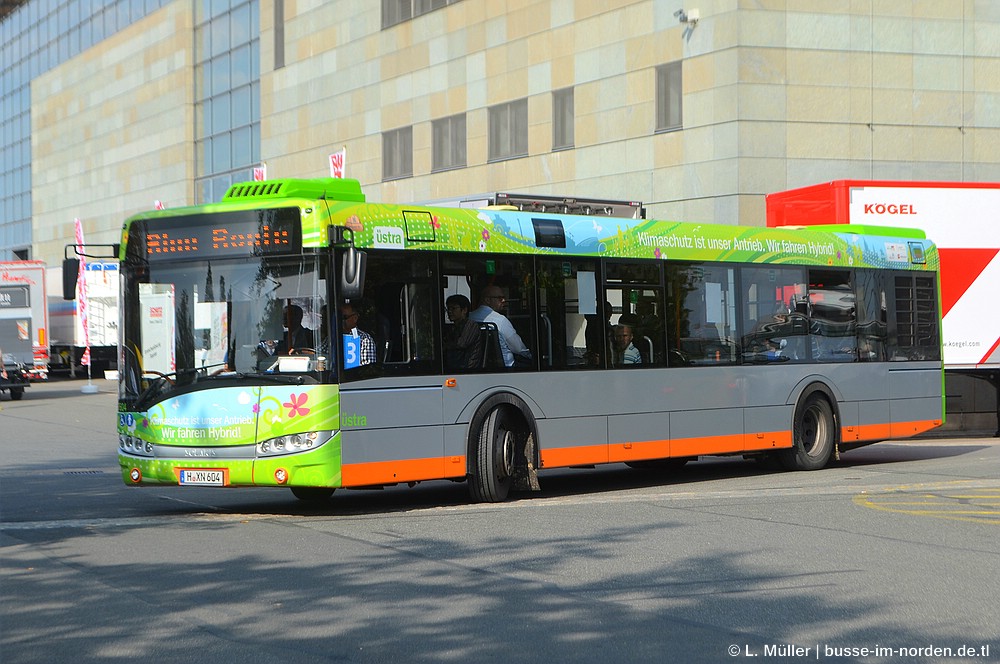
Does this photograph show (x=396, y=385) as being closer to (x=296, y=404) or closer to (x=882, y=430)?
(x=296, y=404)

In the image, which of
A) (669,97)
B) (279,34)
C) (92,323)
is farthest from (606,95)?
(92,323)

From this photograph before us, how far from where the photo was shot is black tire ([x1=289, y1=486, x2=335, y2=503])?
13.6m

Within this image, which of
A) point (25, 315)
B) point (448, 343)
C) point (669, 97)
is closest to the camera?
point (448, 343)

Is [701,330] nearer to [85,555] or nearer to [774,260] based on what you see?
[774,260]

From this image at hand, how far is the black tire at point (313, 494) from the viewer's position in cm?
1362

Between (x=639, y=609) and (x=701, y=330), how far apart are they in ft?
26.6

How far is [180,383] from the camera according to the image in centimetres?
1198

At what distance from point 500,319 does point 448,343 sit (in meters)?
0.76

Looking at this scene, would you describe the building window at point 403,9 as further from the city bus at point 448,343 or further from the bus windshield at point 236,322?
the bus windshield at point 236,322

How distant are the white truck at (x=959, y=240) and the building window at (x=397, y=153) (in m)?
23.3

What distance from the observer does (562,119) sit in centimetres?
3841

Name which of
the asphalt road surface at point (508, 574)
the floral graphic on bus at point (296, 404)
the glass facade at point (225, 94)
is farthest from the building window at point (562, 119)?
the floral graphic on bus at point (296, 404)

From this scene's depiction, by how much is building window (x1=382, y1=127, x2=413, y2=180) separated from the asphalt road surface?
99.0 feet

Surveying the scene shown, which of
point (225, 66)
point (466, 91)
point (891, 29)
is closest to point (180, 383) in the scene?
point (891, 29)
